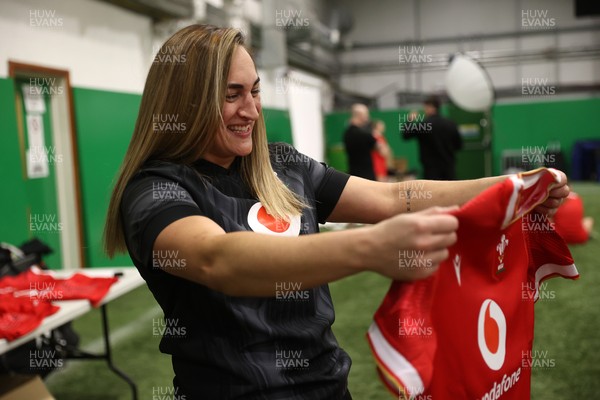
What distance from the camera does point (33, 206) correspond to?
490 centimetres

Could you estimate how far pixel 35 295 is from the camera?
2.35 meters

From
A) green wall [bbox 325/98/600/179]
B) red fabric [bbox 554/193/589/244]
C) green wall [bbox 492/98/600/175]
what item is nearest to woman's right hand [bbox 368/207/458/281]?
red fabric [bbox 554/193/589/244]

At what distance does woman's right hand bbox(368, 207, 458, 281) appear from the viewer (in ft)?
2.55

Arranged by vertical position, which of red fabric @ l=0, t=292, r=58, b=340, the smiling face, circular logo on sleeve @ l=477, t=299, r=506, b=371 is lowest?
red fabric @ l=0, t=292, r=58, b=340

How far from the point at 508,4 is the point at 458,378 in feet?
50.4

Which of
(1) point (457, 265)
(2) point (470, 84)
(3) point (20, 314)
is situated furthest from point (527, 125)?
(1) point (457, 265)

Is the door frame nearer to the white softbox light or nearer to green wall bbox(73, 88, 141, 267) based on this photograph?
green wall bbox(73, 88, 141, 267)

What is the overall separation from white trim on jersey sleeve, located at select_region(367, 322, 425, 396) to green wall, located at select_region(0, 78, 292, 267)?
378cm

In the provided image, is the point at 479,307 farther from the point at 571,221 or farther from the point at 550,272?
the point at 571,221

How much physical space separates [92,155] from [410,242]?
5145 mm

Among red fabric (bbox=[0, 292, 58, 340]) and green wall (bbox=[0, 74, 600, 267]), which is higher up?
green wall (bbox=[0, 74, 600, 267])

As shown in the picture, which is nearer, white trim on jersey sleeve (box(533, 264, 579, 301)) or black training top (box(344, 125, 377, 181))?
white trim on jersey sleeve (box(533, 264, 579, 301))

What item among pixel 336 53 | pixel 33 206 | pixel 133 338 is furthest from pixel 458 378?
pixel 336 53

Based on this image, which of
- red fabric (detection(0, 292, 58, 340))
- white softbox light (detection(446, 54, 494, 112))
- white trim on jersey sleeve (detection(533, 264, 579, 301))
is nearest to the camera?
white trim on jersey sleeve (detection(533, 264, 579, 301))
